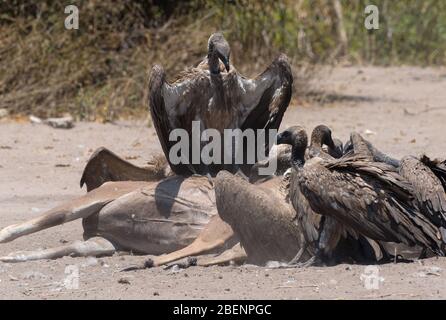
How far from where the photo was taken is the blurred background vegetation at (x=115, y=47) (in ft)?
42.6

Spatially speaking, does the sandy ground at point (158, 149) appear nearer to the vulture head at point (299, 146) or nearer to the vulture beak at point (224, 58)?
the vulture head at point (299, 146)

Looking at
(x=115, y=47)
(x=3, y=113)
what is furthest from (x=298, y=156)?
(x=115, y=47)

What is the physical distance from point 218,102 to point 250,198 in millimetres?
1000

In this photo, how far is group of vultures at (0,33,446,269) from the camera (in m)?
5.94

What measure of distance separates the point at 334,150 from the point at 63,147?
474 centimetres

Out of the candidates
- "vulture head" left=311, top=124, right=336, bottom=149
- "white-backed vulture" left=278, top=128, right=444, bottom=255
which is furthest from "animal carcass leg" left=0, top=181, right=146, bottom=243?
"white-backed vulture" left=278, top=128, right=444, bottom=255

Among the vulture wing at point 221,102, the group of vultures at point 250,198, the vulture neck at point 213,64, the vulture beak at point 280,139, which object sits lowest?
the group of vultures at point 250,198

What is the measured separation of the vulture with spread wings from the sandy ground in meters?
0.84

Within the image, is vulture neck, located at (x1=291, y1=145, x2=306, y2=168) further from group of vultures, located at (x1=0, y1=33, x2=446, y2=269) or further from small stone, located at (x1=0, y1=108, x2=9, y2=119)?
small stone, located at (x1=0, y1=108, x2=9, y2=119)

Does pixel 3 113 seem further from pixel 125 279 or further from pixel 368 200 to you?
pixel 368 200

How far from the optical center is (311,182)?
5.88m

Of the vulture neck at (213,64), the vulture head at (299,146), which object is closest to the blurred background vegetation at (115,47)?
the vulture neck at (213,64)

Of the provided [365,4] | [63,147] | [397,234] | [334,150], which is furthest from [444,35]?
[397,234]

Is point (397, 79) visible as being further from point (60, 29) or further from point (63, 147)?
point (63, 147)
